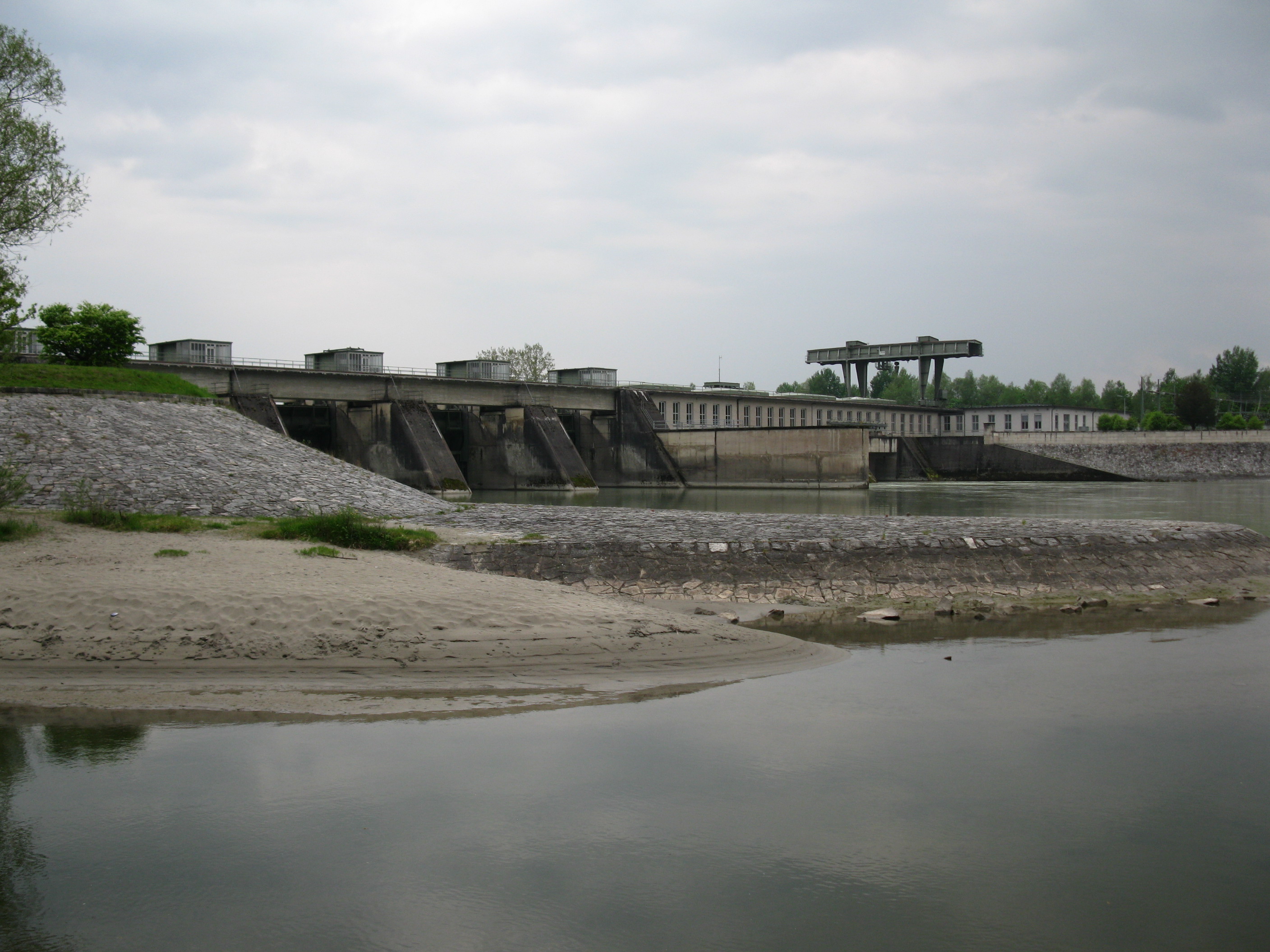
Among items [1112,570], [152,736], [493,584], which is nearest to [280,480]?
[493,584]

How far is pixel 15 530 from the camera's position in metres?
17.8

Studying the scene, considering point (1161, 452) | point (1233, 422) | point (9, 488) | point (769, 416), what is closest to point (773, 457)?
point (769, 416)

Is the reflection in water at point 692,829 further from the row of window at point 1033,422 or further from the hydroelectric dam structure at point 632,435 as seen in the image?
the row of window at point 1033,422

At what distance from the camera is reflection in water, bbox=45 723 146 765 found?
31.4 feet

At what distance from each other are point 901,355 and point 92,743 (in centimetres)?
10128

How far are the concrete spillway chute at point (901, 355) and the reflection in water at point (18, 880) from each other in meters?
99.4

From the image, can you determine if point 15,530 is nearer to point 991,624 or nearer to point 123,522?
point 123,522

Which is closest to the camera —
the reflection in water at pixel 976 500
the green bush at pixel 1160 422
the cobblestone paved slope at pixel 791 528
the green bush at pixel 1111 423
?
the cobblestone paved slope at pixel 791 528

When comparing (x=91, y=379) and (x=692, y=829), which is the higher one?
(x=91, y=379)

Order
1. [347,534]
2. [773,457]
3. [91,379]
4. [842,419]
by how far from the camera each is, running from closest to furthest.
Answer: [347,534]
[91,379]
[773,457]
[842,419]

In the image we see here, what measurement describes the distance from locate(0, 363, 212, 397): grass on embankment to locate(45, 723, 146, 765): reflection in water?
88.7ft

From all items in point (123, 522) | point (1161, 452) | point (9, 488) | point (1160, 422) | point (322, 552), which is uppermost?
point (1160, 422)

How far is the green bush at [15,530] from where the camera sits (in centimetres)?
1750

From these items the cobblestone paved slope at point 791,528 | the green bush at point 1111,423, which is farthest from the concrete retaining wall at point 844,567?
the green bush at point 1111,423
